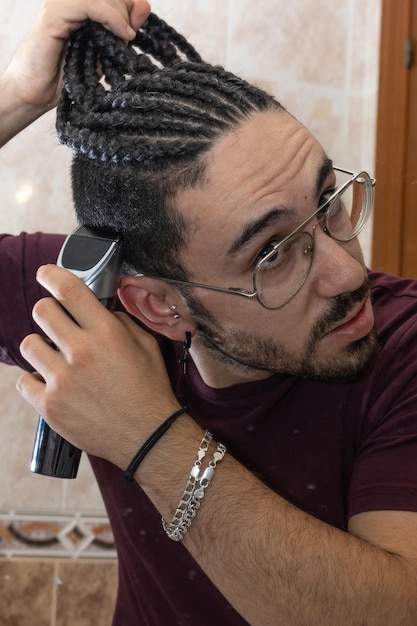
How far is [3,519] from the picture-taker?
A: 55.4 inches

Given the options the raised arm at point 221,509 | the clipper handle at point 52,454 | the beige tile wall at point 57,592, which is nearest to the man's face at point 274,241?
the raised arm at point 221,509

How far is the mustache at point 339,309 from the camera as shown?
0.85m

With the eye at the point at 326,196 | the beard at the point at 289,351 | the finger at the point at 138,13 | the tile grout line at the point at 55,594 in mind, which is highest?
the finger at the point at 138,13

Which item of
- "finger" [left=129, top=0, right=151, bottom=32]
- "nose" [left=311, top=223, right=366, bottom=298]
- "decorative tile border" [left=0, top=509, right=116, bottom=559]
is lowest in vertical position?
"decorative tile border" [left=0, top=509, right=116, bottom=559]

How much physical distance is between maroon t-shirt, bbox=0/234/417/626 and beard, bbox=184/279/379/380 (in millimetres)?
37

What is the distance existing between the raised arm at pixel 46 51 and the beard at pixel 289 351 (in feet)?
1.18

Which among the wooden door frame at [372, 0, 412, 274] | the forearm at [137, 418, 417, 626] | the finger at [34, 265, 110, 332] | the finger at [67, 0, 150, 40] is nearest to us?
the forearm at [137, 418, 417, 626]

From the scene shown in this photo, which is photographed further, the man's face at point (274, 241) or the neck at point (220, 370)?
the neck at point (220, 370)

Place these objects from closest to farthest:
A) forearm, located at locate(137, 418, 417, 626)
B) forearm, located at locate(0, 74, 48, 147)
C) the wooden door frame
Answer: forearm, located at locate(137, 418, 417, 626) < forearm, located at locate(0, 74, 48, 147) < the wooden door frame

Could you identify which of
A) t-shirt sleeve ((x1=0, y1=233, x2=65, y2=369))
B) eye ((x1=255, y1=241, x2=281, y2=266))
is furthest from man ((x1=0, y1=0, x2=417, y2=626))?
t-shirt sleeve ((x1=0, y1=233, x2=65, y2=369))

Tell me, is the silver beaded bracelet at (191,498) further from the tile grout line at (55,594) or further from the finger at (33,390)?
the tile grout line at (55,594)

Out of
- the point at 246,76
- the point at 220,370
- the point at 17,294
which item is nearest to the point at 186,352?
the point at 220,370

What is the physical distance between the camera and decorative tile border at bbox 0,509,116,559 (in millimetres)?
1410

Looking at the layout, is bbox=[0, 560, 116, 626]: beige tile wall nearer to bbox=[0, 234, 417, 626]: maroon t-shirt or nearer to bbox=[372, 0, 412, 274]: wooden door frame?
bbox=[0, 234, 417, 626]: maroon t-shirt
